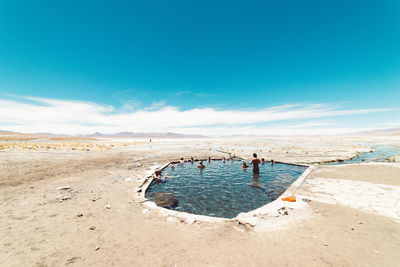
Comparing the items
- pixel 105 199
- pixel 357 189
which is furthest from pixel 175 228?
pixel 357 189

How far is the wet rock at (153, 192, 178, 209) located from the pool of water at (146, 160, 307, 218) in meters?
0.30

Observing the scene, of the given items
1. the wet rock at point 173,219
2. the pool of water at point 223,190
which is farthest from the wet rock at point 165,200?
the wet rock at point 173,219

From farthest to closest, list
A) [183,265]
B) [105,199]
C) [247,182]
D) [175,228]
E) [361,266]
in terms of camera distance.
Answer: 1. [247,182]
2. [105,199]
3. [175,228]
4. [183,265]
5. [361,266]

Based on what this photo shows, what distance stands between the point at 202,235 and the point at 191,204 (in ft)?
12.5

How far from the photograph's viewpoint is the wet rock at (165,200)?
9309mm

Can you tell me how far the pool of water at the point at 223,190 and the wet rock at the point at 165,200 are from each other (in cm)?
30

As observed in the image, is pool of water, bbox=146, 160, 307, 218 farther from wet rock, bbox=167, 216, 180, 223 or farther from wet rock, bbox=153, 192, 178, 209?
wet rock, bbox=167, 216, 180, 223

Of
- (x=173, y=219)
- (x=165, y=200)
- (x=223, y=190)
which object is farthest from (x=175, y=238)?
(x=223, y=190)

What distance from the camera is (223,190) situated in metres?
11.7

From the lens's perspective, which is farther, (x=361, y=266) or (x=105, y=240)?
(x=105, y=240)

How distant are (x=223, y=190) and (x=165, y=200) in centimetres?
423

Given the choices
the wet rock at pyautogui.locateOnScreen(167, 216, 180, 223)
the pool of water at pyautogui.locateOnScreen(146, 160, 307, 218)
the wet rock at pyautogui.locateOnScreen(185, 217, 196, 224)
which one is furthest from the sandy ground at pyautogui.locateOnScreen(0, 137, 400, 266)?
the pool of water at pyautogui.locateOnScreen(146, 160, 307, 218)

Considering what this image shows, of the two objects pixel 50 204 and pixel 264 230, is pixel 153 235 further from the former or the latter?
pixel 50 204

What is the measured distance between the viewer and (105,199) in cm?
918
